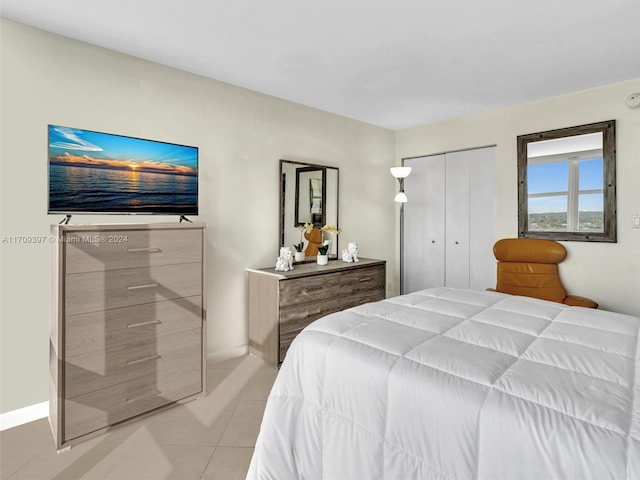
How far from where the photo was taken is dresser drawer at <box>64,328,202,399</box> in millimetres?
2084

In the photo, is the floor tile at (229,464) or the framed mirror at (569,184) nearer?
the floor tile at (229,464)

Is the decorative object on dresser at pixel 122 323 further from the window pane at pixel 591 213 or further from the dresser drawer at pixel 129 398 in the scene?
the window pane at pixel 591 213

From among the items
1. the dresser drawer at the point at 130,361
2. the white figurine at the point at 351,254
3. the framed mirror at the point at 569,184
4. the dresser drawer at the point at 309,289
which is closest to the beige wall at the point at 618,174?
the framed mirror at the point at 569,184

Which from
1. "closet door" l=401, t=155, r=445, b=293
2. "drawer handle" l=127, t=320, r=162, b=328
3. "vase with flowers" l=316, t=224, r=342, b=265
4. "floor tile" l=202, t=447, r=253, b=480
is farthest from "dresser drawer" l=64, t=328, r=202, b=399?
"closet door" l=401, t=155, r=445, b=293

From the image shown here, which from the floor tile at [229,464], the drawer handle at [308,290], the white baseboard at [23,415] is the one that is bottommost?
the floor tile at [229,464]

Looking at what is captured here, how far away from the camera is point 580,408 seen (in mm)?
1073

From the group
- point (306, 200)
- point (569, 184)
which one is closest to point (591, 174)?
point (569, 184)

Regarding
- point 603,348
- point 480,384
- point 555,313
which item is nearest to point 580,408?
point 480,384

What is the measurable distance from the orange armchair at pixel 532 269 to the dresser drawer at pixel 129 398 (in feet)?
10.0

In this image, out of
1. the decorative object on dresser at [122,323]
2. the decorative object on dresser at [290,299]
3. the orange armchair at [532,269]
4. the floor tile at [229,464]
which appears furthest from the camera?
the orange armchair at [532,269]

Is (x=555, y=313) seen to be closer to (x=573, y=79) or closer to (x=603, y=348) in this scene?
(x=603, y=348)

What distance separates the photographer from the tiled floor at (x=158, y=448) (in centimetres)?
188

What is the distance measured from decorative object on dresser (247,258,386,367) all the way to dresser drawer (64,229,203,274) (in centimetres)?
84

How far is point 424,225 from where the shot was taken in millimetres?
4770
